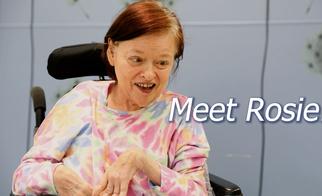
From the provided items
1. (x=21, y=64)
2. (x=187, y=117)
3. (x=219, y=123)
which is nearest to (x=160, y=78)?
(x=187, y=117)

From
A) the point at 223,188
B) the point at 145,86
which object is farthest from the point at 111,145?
the point at 223,188

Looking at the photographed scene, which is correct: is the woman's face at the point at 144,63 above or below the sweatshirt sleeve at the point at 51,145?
above

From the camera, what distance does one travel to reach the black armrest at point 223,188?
91 centimetres

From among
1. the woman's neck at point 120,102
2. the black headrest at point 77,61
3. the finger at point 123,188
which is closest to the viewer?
the finger at point 123,188

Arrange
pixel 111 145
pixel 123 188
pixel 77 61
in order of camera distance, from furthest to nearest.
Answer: pixel 77 61, pixel 111 145, pixel 123 188

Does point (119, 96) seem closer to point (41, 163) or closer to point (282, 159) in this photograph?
point (41, 163)

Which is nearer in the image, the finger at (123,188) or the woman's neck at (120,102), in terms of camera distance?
the finger at (123,188)

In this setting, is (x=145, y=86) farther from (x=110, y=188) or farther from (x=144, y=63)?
(x=110, y=188)

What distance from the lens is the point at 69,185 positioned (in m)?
0.86

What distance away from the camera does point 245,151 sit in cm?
154

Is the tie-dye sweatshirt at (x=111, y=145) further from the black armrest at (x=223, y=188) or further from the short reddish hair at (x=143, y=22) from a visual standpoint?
the short reddish hair at (x=143, y=22)

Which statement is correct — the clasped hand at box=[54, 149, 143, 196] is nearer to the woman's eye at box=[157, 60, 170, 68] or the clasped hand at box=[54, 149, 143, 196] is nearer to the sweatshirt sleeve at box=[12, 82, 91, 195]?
the sweatshirt sleeve at box=[12, 82, 91, 195]

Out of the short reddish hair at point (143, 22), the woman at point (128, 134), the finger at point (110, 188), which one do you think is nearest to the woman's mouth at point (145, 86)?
→ the woman at point (128, 134)

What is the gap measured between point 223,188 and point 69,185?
326mm
